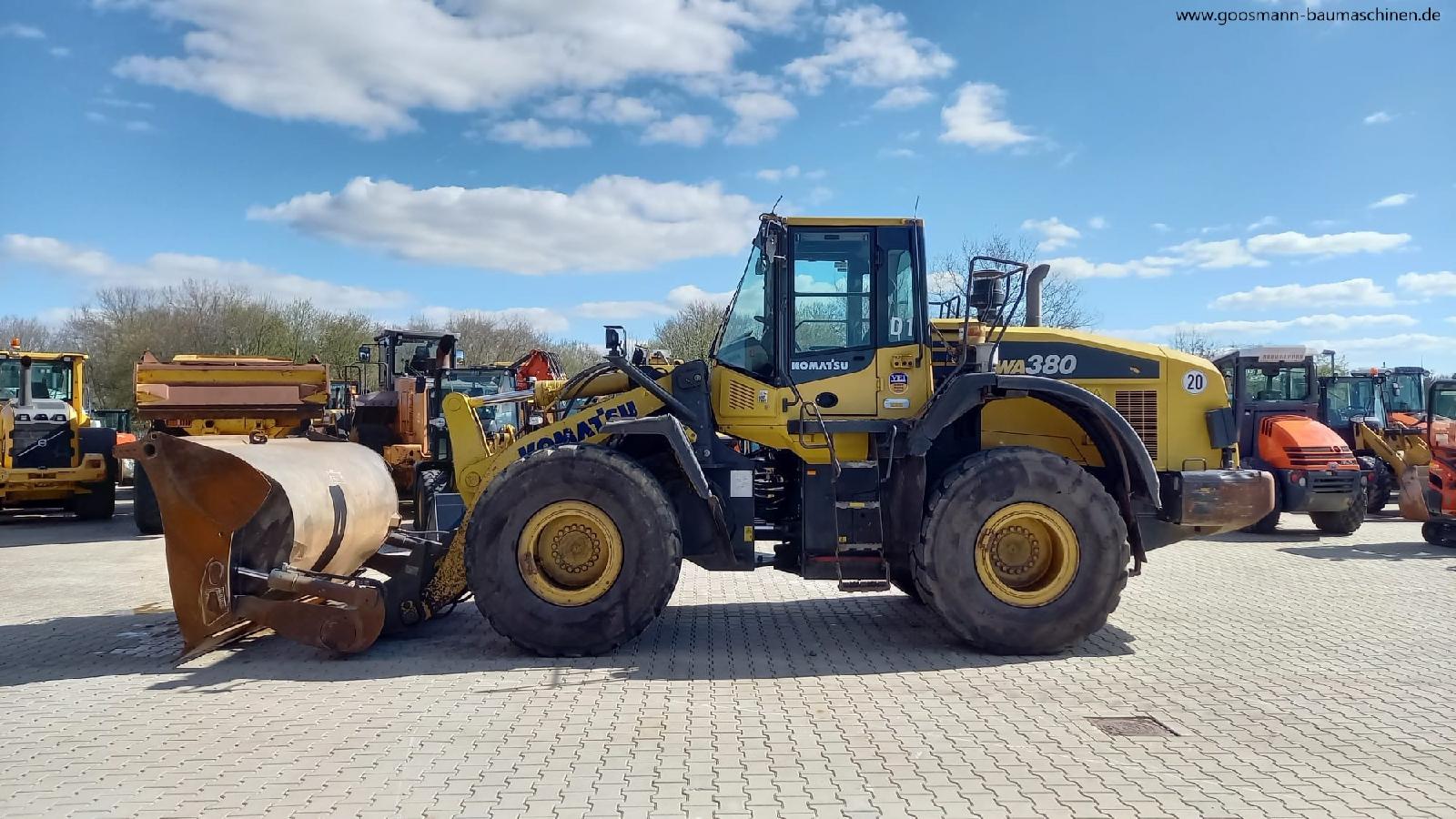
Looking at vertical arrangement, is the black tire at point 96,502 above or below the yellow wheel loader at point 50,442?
below

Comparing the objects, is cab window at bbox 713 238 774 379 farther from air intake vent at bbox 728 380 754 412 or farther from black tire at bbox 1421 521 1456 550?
black tire at bbox 1421 521 1456 550

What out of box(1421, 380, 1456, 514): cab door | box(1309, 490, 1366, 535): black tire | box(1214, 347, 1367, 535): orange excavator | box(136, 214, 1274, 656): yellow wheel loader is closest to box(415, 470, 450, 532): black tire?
box(136, 214, 1274, 656): yellow wheel loader

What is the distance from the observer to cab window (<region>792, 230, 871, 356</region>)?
6.90 metres

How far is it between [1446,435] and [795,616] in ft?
32.0

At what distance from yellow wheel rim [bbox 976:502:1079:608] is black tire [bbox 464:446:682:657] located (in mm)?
2107

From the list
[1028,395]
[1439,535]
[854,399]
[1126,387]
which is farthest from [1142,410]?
[1439,535]

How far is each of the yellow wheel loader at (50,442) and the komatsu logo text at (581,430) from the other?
11520 millimetres

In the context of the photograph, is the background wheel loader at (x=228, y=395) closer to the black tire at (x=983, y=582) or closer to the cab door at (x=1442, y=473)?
the black tire at (x=983, y=582)

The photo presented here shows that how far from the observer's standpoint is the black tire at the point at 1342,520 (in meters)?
13.3

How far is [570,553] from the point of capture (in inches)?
253

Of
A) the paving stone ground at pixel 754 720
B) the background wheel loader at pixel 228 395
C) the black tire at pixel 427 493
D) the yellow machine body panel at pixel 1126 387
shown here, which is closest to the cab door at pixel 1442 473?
the paving stone ground at pixel 754 720

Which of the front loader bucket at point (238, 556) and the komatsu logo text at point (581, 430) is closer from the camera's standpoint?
the front loader bucket at point (238, 556)

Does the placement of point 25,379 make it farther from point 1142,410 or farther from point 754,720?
point 1142,410

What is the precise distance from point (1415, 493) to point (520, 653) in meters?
11.7
